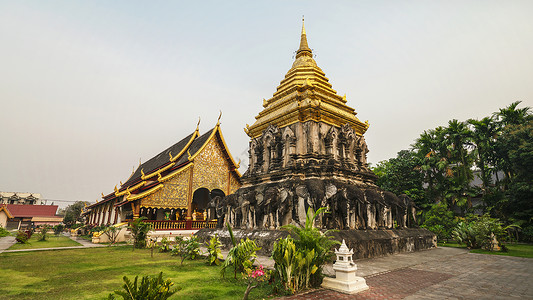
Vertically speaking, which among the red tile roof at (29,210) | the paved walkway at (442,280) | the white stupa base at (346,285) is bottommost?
the paved walkway at (442,280)

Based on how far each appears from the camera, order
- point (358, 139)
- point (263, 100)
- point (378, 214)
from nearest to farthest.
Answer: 1. point (378, 214)
2. point (358, 139)
3. point (263, 100)

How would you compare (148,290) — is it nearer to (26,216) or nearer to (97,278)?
(97,278)

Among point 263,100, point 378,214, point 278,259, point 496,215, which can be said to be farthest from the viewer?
point 496,215

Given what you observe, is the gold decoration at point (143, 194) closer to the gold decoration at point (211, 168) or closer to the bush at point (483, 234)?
the gold decoration at point (211, 168)

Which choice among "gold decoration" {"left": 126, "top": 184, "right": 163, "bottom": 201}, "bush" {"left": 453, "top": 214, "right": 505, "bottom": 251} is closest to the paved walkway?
"bush" {"left": 453, "top": 214, "right": 505, "bottom": 251}

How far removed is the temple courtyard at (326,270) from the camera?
427 cm

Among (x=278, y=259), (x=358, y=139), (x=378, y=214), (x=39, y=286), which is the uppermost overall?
(x=358, y=139)

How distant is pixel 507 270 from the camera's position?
21.0 ft

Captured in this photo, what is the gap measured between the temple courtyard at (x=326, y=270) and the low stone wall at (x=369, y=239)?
567 millimetres

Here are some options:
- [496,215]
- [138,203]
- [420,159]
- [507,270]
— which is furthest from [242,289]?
[420,159]

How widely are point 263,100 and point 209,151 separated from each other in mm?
5904

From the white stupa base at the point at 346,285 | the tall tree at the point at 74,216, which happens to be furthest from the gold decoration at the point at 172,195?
the tall tree at the point at 74,216

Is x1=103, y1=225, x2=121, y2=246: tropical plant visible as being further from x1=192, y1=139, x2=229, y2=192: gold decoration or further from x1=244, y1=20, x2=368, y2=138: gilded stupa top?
x1=244, y1=20, x2=368, y2=138: gilded stupa top

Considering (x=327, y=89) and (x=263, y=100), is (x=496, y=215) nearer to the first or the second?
(x=327, y=89)
